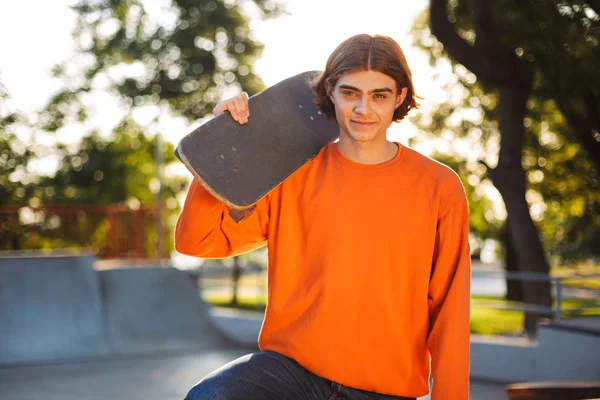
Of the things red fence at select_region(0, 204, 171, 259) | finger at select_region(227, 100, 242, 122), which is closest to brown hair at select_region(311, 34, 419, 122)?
finger at select_region(227, 100, 242, 122)

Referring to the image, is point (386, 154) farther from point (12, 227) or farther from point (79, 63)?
point (79, 63)

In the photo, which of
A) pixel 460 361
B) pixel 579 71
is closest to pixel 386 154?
pixel 460 361

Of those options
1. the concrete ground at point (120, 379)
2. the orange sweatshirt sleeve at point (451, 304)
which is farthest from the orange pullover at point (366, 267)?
the concrete ground at point (120, 379)

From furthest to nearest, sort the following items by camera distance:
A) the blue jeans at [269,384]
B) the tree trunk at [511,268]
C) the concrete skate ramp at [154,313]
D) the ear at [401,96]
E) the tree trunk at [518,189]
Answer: the tree trunk at [511,268] < the tree trunk at [518,189] < the concrete skate ramp at [154,313] < the ear at [401,96] < the blue jeans at [269,384]

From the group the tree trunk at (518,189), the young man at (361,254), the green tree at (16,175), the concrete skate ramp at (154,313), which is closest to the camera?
the young man at (361,254)

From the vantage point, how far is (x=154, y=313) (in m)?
11.3

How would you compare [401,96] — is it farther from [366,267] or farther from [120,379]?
[120,379]

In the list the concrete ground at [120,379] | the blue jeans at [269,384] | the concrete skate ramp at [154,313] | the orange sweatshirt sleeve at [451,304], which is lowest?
the concrete ground at [120,379]

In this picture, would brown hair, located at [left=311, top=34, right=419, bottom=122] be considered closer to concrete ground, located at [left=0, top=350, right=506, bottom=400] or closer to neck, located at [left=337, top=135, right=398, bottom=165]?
neck, located at [left=337, top=135, right=398, bottom=165]

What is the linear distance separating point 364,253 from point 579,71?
31.8ft

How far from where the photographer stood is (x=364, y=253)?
2.51 meters

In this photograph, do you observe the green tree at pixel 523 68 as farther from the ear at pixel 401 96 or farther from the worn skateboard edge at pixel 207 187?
the worn skateboard edge at pixel 207 187

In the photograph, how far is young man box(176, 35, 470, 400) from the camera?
8.16 feet

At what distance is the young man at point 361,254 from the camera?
2.49 metres
